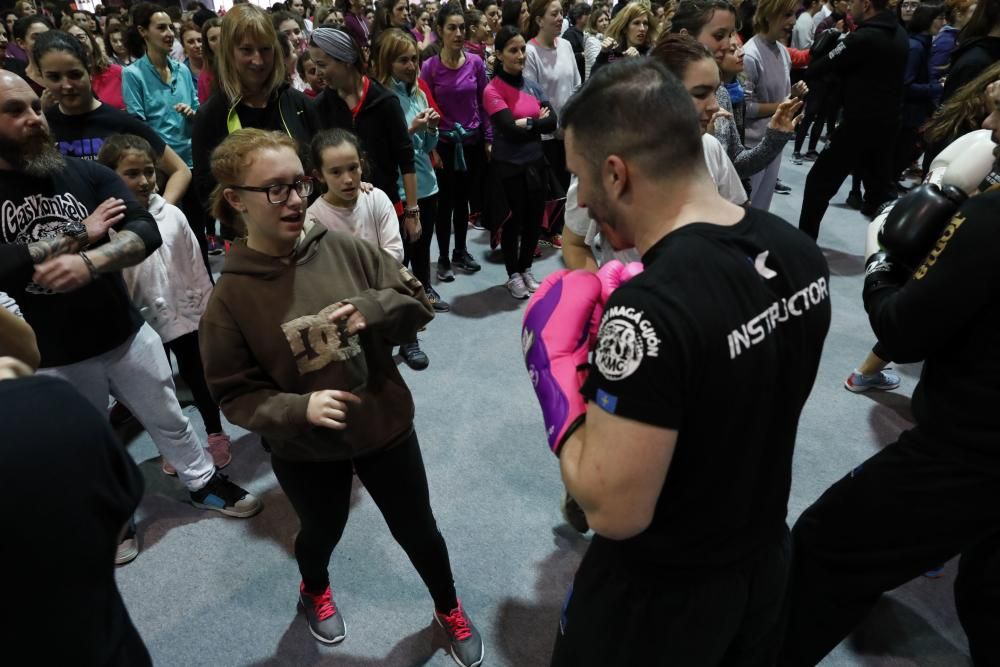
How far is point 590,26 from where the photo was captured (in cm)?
625

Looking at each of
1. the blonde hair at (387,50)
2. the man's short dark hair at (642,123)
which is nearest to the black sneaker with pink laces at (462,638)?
the man's short dark hair at (642,123)

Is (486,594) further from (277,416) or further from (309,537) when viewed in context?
(277,416)

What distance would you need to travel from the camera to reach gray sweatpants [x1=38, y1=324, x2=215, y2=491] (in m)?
2.19

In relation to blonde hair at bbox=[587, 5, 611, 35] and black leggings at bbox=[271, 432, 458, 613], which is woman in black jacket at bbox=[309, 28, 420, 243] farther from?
blonde hair at bbox=[587, 5, 611, 35]

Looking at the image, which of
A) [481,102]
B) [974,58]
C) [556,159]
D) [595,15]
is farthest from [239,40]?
[595,15]

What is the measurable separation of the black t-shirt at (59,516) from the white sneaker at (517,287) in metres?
3.45

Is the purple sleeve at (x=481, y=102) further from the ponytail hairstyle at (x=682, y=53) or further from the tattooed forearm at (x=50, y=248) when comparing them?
the tattooed forearm at (x=50, y=248)

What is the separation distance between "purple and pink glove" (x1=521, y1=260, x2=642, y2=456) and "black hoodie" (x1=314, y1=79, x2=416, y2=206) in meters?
2.17

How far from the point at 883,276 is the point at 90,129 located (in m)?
3.05

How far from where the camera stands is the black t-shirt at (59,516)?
2.87 ft

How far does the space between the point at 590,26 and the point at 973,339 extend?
18.9 ft

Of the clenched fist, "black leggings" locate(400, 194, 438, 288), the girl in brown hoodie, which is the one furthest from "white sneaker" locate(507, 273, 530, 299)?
the clenched fist

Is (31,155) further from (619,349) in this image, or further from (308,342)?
(619,349)

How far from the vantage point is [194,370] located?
279cm
